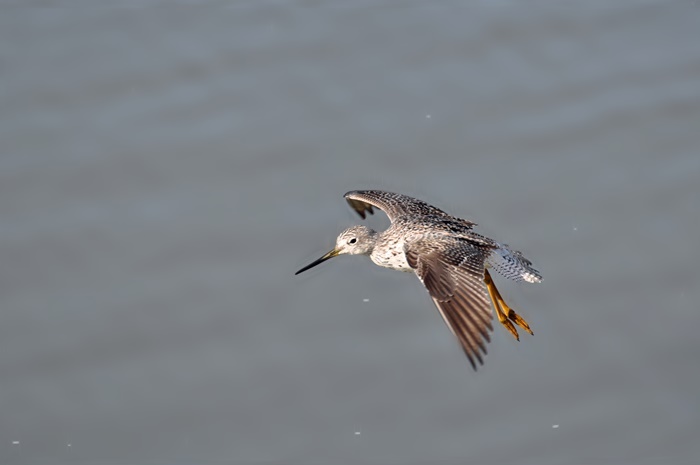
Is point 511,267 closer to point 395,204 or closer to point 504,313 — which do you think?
point 504,313

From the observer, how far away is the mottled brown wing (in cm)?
776

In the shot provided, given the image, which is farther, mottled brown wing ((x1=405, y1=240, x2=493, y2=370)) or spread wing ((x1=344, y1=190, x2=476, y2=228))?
spread wing ((x1=344, y1=190, x2=476, y2=228))

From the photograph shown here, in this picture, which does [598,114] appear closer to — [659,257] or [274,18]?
[659,257]

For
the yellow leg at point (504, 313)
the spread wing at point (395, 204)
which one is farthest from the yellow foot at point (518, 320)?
the spread wing at point (395, 204)

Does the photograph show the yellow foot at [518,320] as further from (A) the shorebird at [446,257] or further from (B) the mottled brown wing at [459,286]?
(B) the mottled brown wing at [459,286]

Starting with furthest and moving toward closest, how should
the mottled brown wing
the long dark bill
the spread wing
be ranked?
the spread wing, the long dark bill, the mottled brown wing

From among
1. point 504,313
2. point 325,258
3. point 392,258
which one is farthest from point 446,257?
point 325,258

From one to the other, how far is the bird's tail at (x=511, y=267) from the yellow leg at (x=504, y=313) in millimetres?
A: 109

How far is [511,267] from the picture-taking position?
9336mm

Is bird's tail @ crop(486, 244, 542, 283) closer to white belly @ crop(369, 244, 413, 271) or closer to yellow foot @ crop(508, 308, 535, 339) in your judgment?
yellow foot @ crop(508, 308, 535, 339)

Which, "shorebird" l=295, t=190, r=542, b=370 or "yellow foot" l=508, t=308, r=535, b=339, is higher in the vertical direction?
"shorebird" l=295, t=190, r=542, b=370

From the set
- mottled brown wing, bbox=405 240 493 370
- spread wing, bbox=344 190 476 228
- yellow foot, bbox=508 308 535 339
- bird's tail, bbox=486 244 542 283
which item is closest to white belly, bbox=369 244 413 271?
mottled brown wing, bbox=405 240 493 370

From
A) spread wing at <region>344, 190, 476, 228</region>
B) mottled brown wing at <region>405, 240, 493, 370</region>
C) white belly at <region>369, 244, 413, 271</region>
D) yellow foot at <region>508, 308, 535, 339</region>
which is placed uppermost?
spread wing at <region>344, 190, 476, 228</region>

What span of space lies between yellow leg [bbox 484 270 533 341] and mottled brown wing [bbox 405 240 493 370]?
65 centimetres
